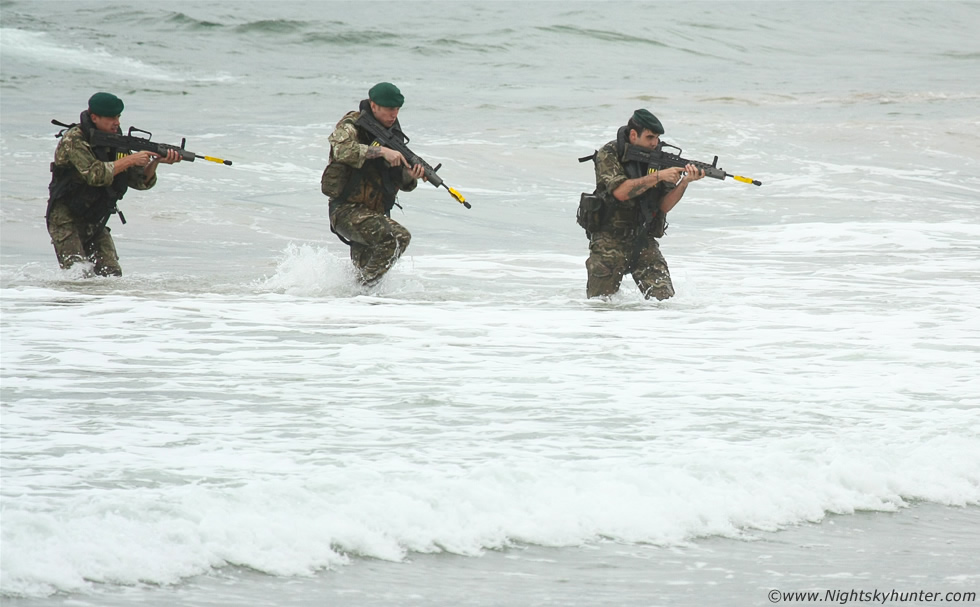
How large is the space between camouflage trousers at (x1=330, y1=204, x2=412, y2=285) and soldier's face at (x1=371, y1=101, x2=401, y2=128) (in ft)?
1.94

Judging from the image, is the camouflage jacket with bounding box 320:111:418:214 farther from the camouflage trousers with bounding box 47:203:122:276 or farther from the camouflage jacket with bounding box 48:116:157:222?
the camouflage trousers with bounding box 47:203:122:276

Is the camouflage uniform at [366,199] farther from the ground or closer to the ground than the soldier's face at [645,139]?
closer to the ground

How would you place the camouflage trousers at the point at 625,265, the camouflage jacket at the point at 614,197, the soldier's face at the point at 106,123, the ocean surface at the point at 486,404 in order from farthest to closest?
the soldier's face at the point at 106,123, the camouflage trousers at the point at 625,265, the camouflage jacket at the point at 614,197, the ocean surface at the point at 486,404

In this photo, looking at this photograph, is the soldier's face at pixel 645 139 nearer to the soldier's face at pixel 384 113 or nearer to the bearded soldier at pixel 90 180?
the soldier's face at pixel 384 113

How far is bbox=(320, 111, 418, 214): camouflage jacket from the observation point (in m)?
7.61

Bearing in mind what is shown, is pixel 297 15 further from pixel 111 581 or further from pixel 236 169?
pixel 111 581

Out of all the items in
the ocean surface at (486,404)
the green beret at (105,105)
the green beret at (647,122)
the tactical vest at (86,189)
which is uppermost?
the green beret at (647,122)

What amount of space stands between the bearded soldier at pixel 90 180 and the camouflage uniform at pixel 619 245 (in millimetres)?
2872

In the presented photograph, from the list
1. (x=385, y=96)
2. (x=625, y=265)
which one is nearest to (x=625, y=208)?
(x=625, y=265)

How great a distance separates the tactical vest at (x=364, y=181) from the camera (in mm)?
7766

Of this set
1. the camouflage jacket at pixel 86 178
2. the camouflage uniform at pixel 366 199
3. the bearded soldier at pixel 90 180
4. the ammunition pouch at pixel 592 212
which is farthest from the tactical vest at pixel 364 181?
the camouflage jacket at pixel 86 178

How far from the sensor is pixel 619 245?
7824mm

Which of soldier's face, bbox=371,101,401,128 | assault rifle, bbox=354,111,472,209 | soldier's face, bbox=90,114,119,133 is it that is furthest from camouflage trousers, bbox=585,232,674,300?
soldier's face, bbox=90,114,119,133

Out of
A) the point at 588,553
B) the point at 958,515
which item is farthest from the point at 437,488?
the point at 958,515
